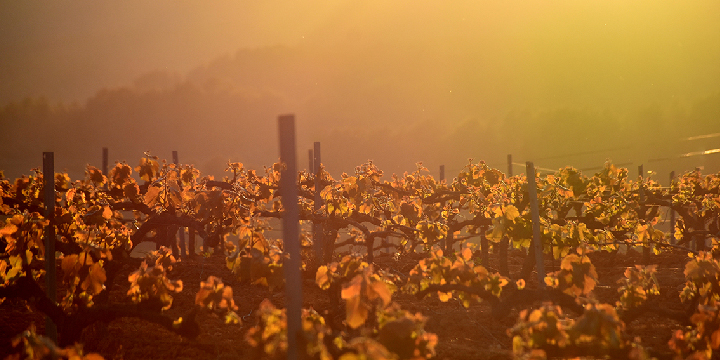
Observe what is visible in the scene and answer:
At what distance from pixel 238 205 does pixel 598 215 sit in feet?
18.7

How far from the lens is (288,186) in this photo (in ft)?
9.42

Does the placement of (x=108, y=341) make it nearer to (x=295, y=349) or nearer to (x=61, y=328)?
(x=61, y=328)

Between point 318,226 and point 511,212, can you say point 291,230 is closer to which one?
point 511,212

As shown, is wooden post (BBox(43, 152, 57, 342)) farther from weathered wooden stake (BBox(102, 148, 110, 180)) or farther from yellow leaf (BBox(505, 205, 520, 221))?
weathered wooden stake (BBox(102, 148, 110, 180))

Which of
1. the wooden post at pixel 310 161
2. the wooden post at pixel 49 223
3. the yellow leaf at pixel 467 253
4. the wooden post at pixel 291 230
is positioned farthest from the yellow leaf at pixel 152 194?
the wooden post at pixel 310 161

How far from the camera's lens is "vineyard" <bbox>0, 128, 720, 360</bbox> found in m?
2.88

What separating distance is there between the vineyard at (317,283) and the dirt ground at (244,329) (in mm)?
30

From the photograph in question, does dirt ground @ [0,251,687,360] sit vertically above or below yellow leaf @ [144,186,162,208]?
below

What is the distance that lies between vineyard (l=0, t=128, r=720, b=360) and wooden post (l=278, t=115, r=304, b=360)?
0.01 m

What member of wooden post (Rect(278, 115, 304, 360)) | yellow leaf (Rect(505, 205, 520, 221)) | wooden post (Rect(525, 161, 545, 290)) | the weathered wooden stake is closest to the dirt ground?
wooden post (Rect(525, 161, 545, 290))

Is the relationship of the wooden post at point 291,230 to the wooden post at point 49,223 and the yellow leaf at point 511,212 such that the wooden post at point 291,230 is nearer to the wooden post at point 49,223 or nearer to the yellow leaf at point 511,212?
the wooden post at point 49,223

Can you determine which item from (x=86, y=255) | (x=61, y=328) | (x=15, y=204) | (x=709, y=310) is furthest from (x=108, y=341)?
(x=709, y=310)

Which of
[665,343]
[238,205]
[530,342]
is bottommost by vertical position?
[665,343]

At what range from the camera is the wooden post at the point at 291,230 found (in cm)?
280
